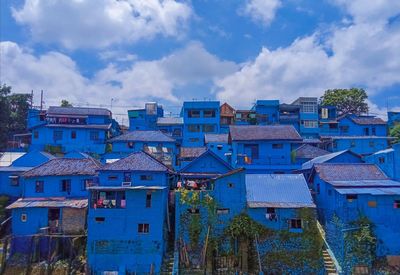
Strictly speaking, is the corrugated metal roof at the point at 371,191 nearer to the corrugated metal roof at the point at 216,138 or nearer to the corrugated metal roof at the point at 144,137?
the corrugated metal roof at the point at 216,138

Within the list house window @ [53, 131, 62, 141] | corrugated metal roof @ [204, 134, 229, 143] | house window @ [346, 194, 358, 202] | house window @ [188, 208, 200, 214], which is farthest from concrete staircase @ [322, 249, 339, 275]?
house window @ [53, 131, 62, 141]

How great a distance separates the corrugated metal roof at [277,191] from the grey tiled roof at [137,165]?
7.26 m

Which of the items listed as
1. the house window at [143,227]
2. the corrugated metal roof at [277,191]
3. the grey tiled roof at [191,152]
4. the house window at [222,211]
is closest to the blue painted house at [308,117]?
the grey tiled roof at [191,152]

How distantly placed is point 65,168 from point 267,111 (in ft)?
105

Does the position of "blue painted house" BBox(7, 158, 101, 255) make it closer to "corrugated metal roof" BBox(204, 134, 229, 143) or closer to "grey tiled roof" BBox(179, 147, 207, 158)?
"grey tiled roof" BBox(179, 147, 207, 158)

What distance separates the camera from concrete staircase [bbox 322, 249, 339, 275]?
2634 cm

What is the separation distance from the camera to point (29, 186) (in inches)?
1323

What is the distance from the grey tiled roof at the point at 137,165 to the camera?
Result: 101 ft

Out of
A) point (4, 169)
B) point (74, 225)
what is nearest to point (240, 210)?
point (74, 225)

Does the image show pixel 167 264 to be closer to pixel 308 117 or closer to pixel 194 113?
pixel 194 113

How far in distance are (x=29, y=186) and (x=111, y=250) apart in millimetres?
10701

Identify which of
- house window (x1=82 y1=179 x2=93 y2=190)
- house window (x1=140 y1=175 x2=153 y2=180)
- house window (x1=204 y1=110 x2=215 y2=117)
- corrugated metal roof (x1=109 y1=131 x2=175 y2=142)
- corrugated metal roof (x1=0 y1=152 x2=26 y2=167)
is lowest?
house window (x1=82 y1=179 x2=93 y2=190)

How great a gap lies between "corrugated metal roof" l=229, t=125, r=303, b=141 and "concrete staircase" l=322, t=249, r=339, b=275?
1408cm

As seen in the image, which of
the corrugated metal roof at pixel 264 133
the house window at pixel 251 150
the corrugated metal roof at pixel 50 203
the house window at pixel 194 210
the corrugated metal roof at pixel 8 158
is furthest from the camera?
the corrugated metal roof at pixel 8 158
